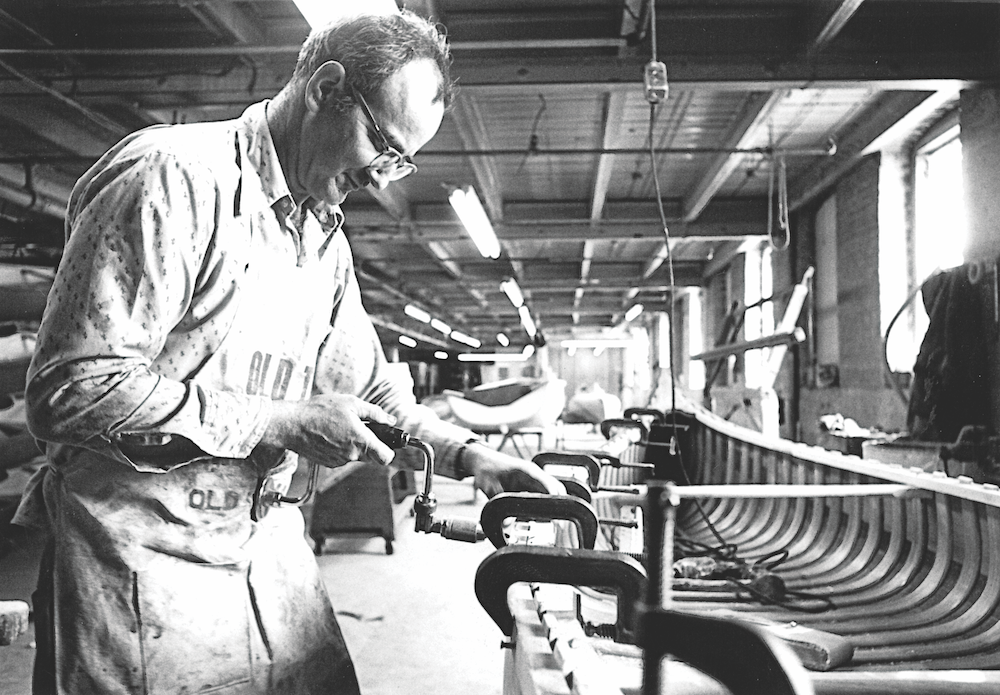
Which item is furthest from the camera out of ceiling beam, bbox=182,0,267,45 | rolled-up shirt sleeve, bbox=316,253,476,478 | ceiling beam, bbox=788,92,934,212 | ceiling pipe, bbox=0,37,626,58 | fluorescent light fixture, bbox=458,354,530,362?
fluorescent light fixture, bbox=458,354,530,362

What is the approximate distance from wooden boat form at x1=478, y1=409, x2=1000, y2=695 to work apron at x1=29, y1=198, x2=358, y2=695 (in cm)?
45

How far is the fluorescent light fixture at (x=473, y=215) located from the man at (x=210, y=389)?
4799 millimetres

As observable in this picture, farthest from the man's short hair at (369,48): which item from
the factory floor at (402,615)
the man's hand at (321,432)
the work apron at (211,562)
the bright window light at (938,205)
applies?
the bright window light at (938,205)

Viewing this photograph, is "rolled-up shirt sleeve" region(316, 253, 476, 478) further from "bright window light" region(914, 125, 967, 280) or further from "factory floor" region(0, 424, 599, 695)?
"bright window light" region(914, 125, 967, 280)

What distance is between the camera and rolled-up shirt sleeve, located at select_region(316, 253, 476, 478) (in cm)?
171

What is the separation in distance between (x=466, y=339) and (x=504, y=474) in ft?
82.9

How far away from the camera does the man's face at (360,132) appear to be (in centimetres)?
145

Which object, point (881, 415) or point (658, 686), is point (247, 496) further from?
point (881, 415)

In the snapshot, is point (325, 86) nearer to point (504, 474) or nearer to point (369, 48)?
point (369, 48)

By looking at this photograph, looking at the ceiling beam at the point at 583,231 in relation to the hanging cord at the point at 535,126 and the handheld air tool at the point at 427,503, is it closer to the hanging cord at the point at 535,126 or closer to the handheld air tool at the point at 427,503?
the hanging cord at the point at 535,126

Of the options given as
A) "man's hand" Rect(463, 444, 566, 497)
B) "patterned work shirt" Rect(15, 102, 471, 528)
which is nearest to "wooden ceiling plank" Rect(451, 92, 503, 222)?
"man's hand" Rect(463, 444, 566, 497)

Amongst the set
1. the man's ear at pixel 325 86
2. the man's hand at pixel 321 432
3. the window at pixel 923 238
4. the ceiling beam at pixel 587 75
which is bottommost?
the man's hand at pixel 321 432

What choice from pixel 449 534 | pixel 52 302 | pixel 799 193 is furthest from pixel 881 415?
pixel 52 302

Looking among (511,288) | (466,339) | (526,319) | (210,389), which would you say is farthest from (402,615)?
(466,339)
